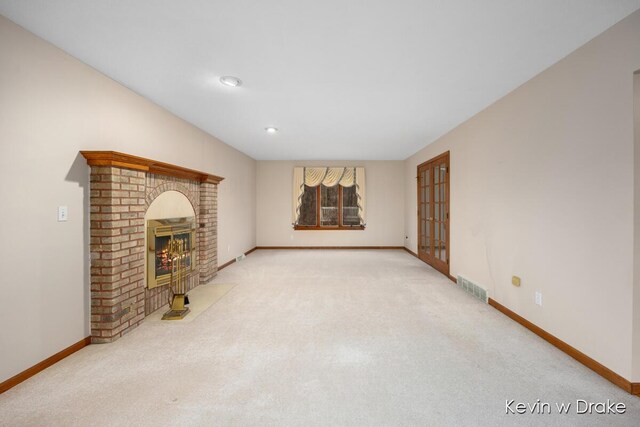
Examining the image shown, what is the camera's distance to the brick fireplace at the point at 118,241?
2.53 meters

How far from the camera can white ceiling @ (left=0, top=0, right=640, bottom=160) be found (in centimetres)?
183

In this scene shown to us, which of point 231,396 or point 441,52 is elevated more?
point 441,52

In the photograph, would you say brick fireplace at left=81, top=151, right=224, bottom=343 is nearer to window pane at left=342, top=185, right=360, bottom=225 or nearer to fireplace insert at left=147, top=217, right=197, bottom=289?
fireplace insert at left=147, top=217, right=197, bottom=289

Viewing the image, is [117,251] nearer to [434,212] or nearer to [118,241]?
[118,241]

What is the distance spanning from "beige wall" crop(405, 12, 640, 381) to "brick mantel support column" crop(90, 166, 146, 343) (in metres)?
4.03

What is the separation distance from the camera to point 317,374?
2.03 m

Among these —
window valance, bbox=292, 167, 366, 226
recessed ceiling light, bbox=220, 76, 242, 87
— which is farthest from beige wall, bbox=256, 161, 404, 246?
recessed ceiling light, bbox=220, 76, 242, 87

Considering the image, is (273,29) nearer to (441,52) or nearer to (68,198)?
(441,52)

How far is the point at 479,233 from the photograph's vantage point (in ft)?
12.5

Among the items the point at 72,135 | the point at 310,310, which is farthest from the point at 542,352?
the point at 72,135

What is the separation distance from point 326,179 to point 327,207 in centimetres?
83

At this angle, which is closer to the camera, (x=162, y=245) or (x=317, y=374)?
(x=317, y=374)

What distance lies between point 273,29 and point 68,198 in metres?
2.19

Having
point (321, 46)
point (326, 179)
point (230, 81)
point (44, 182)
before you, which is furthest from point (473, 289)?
point (326, 179)
